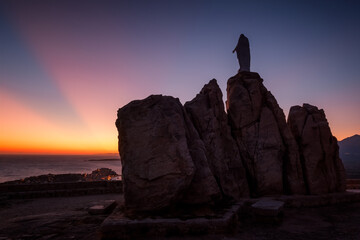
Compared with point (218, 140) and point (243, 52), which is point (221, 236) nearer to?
point (218, 140)

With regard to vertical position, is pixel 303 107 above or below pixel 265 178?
above

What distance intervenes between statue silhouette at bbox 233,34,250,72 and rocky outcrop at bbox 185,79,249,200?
3867 mm

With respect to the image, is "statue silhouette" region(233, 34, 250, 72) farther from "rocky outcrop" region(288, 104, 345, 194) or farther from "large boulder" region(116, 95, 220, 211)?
"large boulder" region(116, 95, 220, 211)

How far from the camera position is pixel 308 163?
12328 mm

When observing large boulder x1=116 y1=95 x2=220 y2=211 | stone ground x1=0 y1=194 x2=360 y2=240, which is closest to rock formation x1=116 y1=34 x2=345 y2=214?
large boulder x1=116 y1=95 x2=220 y2=211

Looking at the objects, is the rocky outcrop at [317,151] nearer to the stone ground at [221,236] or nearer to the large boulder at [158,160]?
the stone ground at [221,236]

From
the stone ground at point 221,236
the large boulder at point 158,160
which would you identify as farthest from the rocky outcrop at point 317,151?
the large boulder at point 158,160

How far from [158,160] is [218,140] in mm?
4139

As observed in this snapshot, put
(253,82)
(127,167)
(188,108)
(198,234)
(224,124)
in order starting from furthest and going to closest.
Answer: (253,82) → (224,124) → (188,108) → (127,167) → (198,234)

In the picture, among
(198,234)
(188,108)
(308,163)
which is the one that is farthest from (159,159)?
(308,163)

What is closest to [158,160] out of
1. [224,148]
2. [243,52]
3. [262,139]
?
[224,148]

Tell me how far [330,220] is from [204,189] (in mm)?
5223

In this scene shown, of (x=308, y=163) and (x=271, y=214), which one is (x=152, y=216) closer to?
(x=271, y=214)

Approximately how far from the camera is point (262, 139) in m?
12.5
